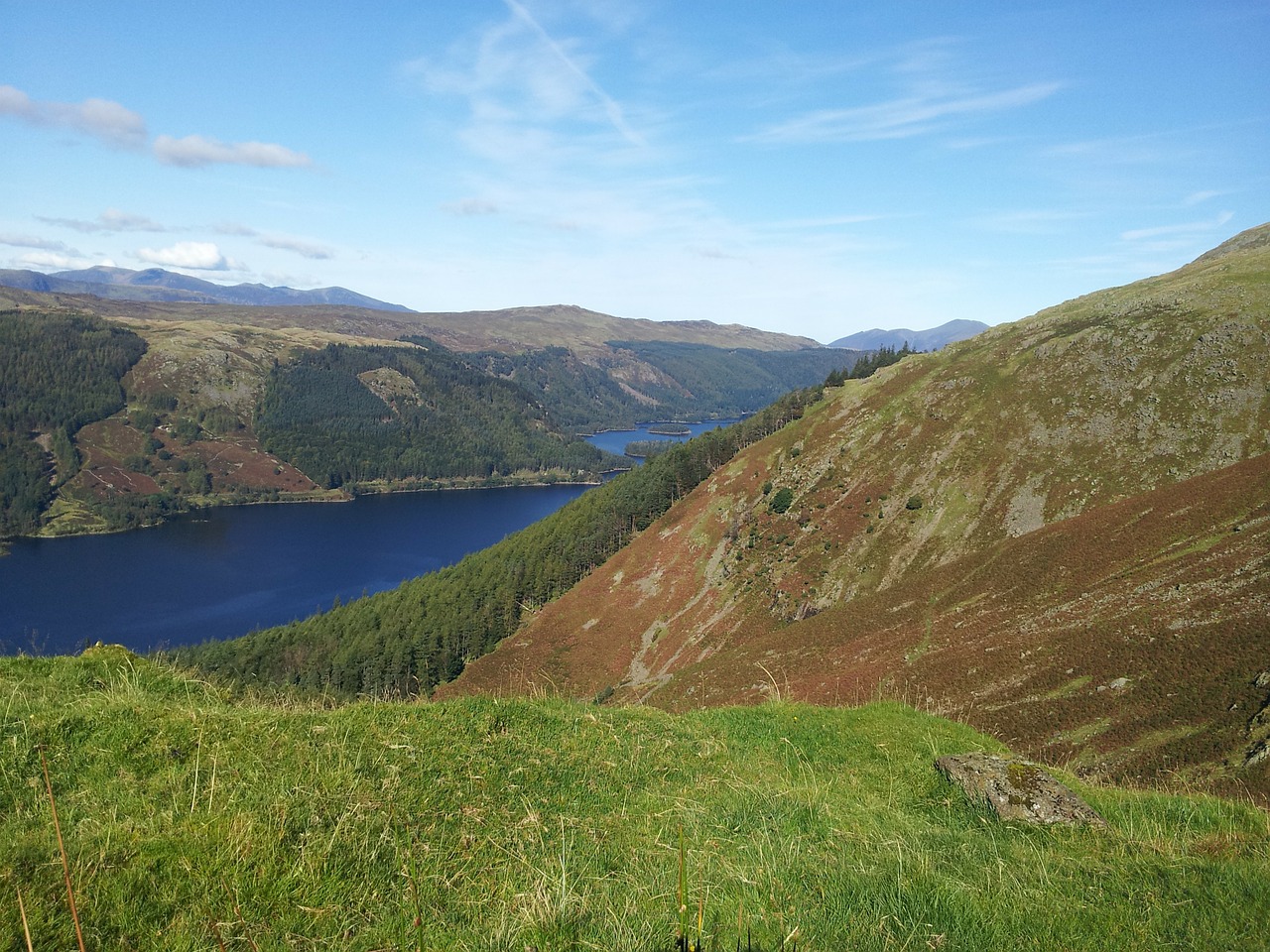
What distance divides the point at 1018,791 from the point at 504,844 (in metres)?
8.03

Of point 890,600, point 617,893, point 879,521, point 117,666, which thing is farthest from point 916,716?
point 879,521

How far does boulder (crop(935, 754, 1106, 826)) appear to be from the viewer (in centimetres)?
949

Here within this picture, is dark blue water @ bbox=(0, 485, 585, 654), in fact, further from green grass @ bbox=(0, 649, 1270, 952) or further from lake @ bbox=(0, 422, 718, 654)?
green grass @ bbox=(0, 649, 1270, 952)

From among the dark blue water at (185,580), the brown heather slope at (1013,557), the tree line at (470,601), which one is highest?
the brown heather slope at (1013,557)

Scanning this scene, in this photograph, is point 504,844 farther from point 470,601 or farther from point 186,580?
point 186,580

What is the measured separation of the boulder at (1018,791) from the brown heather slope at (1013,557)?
5.09 meters

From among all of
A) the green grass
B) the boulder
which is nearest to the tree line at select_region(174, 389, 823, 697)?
the green grass

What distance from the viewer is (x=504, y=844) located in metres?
7.50

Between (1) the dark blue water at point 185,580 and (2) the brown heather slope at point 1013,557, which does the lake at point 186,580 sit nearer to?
(1) the dark blue water at point 185,580

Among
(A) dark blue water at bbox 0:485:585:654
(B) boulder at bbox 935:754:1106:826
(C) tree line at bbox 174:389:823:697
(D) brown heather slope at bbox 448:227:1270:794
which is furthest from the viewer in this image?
(A) dark blue water at bbox 0:485:585:654

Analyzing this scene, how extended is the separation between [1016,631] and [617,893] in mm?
34972

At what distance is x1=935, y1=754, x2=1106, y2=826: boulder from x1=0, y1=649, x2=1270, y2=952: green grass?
31 centimetres

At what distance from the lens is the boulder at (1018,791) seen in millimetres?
9492

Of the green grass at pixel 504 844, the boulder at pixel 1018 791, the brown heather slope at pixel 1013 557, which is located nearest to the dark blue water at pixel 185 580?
the brown heather slope at pixel 1013 557
